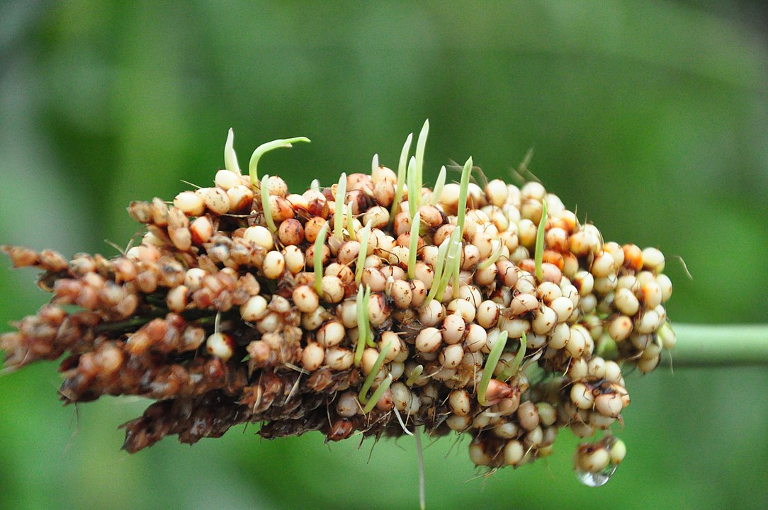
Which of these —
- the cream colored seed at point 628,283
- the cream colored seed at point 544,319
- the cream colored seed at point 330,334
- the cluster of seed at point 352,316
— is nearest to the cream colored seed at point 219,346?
the cluster of seed at point 352,316

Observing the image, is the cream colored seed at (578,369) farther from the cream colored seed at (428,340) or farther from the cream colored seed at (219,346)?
the cream colored seed at (219,346)

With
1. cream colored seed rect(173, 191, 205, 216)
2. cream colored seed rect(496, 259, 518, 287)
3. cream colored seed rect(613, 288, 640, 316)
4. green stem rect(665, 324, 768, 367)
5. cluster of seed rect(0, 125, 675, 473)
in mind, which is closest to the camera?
cluster of seed rect(0, 125, 675, 473)

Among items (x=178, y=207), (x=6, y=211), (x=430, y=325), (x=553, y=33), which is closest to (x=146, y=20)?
(x=6, y=211)

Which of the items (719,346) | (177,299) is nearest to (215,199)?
(177,299)

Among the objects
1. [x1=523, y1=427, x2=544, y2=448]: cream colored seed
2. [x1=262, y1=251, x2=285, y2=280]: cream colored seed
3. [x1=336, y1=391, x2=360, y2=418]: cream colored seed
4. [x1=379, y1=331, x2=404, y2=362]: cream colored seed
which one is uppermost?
[x1=262, y1=251, x2=285, y2=280]: cream colored seed

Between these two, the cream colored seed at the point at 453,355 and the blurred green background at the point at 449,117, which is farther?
the blurred green background at the point at 449,117

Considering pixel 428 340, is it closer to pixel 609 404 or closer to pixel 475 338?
pixel 475 338

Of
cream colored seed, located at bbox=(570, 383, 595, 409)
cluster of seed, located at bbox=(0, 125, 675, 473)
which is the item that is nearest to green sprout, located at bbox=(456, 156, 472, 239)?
cluster of seed, located at bbox=(0, 125, 675, 473)

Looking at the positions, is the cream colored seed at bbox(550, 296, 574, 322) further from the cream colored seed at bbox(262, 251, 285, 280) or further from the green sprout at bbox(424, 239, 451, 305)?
the cream colored seed at bbox(262, 251, 285, 280)
